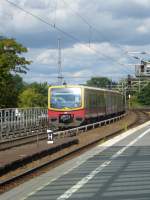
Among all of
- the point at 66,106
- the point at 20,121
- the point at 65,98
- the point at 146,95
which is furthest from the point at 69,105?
the point at 146,95

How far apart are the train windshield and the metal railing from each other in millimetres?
1760

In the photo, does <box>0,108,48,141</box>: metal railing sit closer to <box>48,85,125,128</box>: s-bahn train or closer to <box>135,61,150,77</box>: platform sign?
<box>48,85,125,128</box>: s-bahn train

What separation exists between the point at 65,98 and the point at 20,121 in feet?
22.2

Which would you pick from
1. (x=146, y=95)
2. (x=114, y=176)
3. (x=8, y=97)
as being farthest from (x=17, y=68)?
(x=146, y=95)

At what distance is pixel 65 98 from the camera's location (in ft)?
159

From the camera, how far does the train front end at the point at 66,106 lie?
47688 mm

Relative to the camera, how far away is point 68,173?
56.3 ft

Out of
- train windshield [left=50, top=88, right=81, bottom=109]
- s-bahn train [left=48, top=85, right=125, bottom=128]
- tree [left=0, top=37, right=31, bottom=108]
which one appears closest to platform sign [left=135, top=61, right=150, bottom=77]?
tree [left=0, top=37, right=31, bottom=108]

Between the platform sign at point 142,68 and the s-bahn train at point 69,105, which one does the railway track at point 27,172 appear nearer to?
the s-bahn train at point 69,105

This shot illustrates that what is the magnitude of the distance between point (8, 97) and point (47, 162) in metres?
47.4

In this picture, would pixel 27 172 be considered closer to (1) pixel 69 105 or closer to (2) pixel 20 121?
(2) pixel 20 121

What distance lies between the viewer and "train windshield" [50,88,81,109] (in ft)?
158

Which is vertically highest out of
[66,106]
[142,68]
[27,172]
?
[142,68]

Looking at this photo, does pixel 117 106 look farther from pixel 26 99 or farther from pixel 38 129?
pixel 26 99
